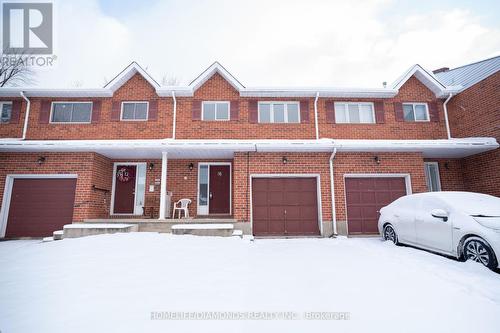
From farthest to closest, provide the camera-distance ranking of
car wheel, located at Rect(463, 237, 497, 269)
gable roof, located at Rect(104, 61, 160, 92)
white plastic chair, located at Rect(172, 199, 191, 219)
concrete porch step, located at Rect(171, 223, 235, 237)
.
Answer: gable roof, located at Rect(104, 61, 160, 92) → white plastic chair, located at Rect(172, 199, 191, 219) → concrete porch step, located at Rect(171, 223, 235, 237) → car wheel, located at Rect(463, 237, 497, 269)

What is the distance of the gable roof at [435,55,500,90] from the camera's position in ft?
34.1

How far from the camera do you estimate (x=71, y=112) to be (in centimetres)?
1123

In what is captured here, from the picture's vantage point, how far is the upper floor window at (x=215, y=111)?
36.7 ft

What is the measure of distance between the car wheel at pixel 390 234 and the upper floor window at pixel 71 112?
13207mm

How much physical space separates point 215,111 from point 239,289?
29.4 ft

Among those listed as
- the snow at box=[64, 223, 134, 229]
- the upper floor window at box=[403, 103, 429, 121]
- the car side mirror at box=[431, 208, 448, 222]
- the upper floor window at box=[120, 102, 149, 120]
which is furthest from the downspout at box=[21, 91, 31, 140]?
the upper floor window at box=[403, 103, 429, 121]

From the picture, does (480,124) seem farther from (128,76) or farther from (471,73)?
(128,76)

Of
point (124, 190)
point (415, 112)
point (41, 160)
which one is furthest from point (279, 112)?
point (41, 160)

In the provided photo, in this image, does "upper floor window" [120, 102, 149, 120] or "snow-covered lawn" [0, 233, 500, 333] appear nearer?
"snow-covered lawn" [0, 233, 500, 333]

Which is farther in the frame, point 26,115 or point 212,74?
point 212,74

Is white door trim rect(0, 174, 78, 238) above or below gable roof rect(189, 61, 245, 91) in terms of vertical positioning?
below

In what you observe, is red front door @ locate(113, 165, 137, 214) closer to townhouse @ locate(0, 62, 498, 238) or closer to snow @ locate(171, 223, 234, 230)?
townhouse @ locate(0, 62, 498, 238)

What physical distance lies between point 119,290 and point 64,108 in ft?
37.1

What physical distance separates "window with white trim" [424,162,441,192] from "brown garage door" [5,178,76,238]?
14.8 metres
